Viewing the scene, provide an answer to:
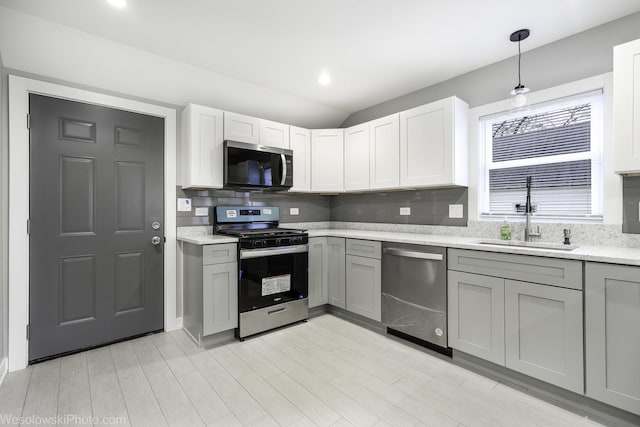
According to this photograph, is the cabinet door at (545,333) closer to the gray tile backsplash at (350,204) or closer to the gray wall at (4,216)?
the gray tile backsplash at (350,204)

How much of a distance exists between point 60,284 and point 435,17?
11.6 feet

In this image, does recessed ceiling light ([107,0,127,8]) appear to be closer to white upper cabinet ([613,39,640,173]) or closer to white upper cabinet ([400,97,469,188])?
white upper cabinet ([400,97,469,188])

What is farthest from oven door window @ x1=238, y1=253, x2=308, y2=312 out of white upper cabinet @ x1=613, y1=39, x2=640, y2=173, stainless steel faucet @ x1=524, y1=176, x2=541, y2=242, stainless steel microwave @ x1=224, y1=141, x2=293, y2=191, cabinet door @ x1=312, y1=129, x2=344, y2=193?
white upper cabinet @ x1=613, y1=39, x2=640, y2=173

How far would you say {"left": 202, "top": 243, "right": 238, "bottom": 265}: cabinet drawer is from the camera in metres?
2.55

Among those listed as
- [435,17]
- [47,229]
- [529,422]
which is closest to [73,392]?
[47,229]

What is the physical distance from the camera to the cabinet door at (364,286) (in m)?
2.88

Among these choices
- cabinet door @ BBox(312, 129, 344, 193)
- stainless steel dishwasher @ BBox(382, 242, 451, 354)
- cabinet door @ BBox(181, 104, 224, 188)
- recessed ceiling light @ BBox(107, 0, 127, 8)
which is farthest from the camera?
cabinet door @ BBox(312, 129, 344, 193)

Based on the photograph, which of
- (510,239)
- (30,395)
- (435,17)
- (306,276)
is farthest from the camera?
(306,276)

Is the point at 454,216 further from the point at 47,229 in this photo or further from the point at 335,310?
the point at 47,229

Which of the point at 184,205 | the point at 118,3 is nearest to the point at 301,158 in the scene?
the point at 184,205

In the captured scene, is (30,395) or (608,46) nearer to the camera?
(30,395)

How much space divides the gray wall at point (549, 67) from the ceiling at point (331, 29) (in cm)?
7

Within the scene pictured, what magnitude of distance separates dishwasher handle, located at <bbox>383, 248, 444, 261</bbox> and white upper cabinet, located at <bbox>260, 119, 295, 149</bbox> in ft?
5.51

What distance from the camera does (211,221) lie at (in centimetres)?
321
